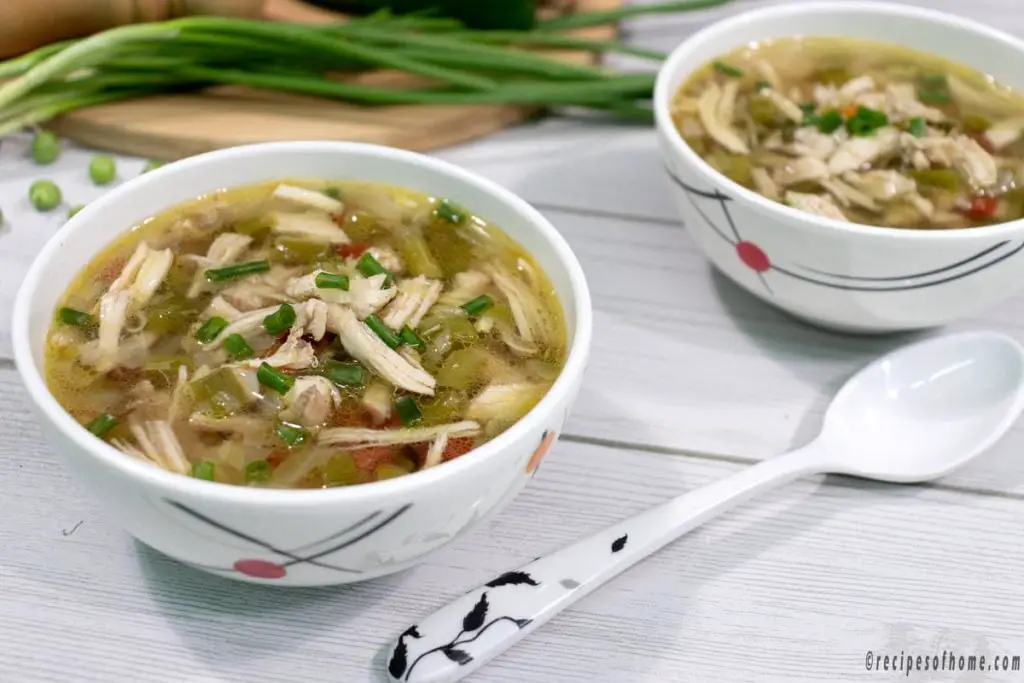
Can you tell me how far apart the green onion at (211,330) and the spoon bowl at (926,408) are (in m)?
0.79

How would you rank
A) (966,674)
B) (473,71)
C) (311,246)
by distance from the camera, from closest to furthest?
1. (966,674)
2. (311,246)
3. (473,71)

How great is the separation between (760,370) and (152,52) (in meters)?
1.27

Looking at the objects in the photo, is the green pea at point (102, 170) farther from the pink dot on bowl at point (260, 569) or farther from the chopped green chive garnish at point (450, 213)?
the pink dot on bowl at point (260, 569)

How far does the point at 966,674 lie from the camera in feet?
3.53

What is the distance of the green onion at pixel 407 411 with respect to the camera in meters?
1.03

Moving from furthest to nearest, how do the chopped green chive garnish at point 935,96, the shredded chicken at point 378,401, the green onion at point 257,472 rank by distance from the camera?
the chopped green chive garnish at point 935,96
the shredded chicken at point 378,401
the green onion at point 257,472

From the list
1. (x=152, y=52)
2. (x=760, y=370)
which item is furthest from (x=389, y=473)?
(x=152, y=52)

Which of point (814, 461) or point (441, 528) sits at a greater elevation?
point (441, 528)

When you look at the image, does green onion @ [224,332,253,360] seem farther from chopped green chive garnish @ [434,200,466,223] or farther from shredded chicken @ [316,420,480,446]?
chopped green chive garnish @ [434,200,466,223]

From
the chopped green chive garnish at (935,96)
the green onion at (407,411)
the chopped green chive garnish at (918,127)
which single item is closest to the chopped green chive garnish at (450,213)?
the green onion at (407,411)

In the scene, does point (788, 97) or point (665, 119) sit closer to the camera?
point (665, 119)

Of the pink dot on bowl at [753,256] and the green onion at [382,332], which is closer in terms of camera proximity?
the green onion at [382,332]

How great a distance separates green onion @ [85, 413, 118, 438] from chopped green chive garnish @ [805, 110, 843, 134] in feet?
3.94

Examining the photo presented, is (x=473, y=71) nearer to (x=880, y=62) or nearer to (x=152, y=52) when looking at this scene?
(x=152, y=52)
